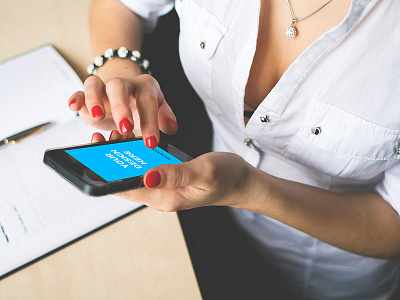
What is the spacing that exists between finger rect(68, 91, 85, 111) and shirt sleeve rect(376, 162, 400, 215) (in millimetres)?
549

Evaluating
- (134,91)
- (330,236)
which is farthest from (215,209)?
(134,91)

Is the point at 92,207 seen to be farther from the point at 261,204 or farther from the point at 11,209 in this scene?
the point at 261,204

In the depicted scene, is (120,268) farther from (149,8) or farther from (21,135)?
(149,8)

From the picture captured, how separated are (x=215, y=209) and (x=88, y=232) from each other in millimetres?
424

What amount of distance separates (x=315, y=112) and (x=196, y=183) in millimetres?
269

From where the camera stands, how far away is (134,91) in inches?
21.4

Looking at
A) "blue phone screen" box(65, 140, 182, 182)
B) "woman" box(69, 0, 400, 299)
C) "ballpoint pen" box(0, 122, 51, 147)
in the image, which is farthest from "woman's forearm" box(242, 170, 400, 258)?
"ballpoint pen" box(0, 122, 51, 147)

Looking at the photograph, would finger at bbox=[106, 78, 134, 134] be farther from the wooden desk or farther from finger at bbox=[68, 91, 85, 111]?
the wooden desk

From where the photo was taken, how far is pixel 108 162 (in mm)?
453

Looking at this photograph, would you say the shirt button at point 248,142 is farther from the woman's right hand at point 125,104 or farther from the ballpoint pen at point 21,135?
the ballpoint pen at point 21,135

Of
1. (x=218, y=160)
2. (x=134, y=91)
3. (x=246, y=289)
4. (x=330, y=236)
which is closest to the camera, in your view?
(x=218, y=160)

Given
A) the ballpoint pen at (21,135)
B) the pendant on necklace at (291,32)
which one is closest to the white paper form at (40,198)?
the ballpoint pen at (21,135)

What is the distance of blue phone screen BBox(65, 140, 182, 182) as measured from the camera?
1.42ft

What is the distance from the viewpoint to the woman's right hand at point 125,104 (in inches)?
18.6
